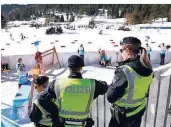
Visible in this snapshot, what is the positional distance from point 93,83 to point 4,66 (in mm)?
9717

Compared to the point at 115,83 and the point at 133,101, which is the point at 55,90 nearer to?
the point at 115,83

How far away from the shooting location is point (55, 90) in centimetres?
237

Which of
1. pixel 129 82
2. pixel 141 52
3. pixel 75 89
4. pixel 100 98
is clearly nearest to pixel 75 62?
pixel 75 89

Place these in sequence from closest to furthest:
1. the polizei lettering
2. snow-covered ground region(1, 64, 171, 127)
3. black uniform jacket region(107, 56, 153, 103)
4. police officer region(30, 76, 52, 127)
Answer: the polizei lettering, black uniform jacket region(107, 56, 153, 103), police officer region(30, 76, 52, 127), snow-covered ground region(1, 64, 171, 127)

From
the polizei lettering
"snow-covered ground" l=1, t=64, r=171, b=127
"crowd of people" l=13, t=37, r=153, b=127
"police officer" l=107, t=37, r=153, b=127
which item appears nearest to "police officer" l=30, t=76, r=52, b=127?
"crowd of people" l=13, t=37, r=153, b=127

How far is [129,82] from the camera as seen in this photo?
2490 mm

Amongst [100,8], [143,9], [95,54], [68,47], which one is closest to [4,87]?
[95,54]

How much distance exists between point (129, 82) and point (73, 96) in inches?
20.7

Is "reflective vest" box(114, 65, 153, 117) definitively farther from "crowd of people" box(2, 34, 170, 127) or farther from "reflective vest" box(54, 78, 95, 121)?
"reflective vest" box(54, 78, 95, 121)

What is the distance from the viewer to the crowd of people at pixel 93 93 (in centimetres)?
238

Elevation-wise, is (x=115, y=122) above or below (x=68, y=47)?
Answer: above

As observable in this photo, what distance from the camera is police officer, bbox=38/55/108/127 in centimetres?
236

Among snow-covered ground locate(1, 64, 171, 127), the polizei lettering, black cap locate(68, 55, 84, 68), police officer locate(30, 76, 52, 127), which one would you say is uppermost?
black cap locate(68, 55, 84, 68)

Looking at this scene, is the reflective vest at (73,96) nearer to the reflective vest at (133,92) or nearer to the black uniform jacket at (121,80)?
the black uniform jacket at (121,80)
